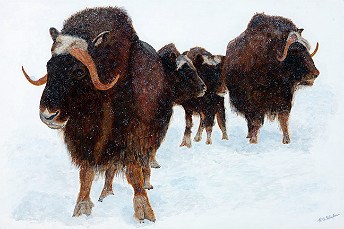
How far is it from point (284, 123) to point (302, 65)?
15.7 inches

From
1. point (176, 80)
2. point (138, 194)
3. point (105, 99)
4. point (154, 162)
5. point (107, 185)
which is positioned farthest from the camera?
point (176, 80)

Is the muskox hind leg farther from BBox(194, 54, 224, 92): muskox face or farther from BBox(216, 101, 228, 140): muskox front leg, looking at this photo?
BBox(194, 54, 224, 92): muskox face

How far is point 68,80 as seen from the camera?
6.55ft

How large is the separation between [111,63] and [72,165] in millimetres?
618

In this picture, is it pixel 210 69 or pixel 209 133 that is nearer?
pixel 209 133

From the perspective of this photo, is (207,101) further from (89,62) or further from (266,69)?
(89,62)

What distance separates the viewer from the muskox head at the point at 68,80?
198cm

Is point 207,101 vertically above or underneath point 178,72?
underneath

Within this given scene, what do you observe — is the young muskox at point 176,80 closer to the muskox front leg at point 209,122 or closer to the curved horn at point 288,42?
the muskox front leg at point 209,122

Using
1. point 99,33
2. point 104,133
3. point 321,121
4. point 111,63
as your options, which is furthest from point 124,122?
point 321,121

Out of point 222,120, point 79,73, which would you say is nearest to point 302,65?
point 222,120

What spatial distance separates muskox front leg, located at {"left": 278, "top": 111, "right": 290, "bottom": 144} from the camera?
2.77 metres

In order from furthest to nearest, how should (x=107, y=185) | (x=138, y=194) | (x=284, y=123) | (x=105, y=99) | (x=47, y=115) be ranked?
1. (x=284, y=123)
2. (x=107, y=185)
3. (x=138, y=194)
4. (x=105, y=99)
5. (x=47, y=115)

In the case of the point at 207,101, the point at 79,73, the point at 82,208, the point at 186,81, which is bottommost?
the point at 82,208
